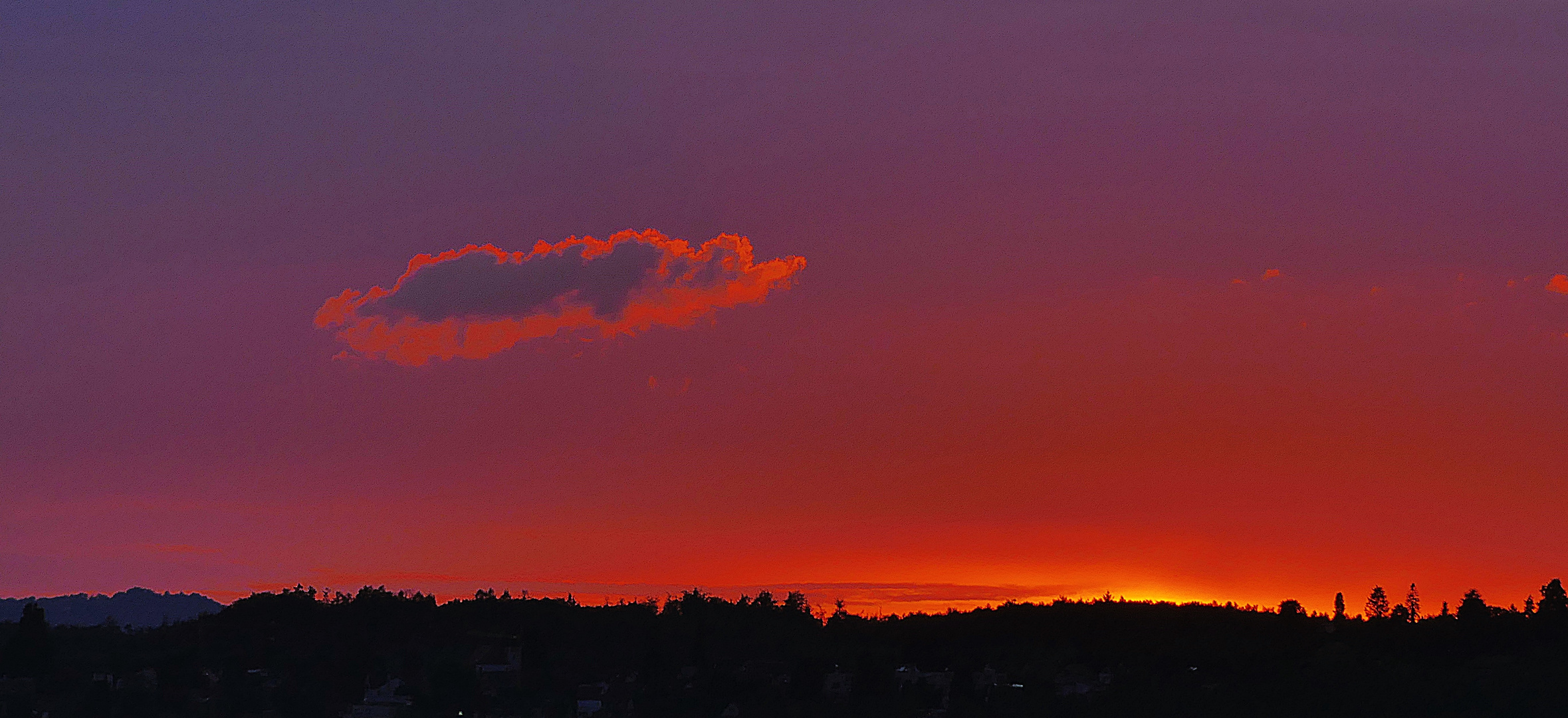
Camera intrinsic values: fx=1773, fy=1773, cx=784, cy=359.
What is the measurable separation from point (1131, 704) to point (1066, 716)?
7.40 metres

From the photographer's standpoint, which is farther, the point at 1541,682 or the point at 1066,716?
the point at 1066,716

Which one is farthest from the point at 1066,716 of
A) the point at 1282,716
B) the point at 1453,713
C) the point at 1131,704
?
the point at 1453,713

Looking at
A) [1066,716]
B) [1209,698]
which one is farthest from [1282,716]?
[1066,716]

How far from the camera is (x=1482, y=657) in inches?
7766

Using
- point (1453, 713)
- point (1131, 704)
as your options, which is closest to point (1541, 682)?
point (1453, 713)

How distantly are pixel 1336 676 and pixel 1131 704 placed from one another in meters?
22.4

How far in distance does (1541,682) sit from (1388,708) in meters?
15.9

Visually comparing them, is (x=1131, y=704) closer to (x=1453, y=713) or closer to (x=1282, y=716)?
(x=1282, y=716)

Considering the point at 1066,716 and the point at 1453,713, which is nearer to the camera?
the point at 1453,713

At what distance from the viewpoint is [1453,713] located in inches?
7313

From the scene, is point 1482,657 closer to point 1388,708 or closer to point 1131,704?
point 1388,708

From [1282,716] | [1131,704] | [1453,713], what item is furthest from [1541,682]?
[1131,704]

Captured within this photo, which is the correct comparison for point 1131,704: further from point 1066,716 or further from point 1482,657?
point 1482,657

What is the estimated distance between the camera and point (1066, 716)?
7830 inches
